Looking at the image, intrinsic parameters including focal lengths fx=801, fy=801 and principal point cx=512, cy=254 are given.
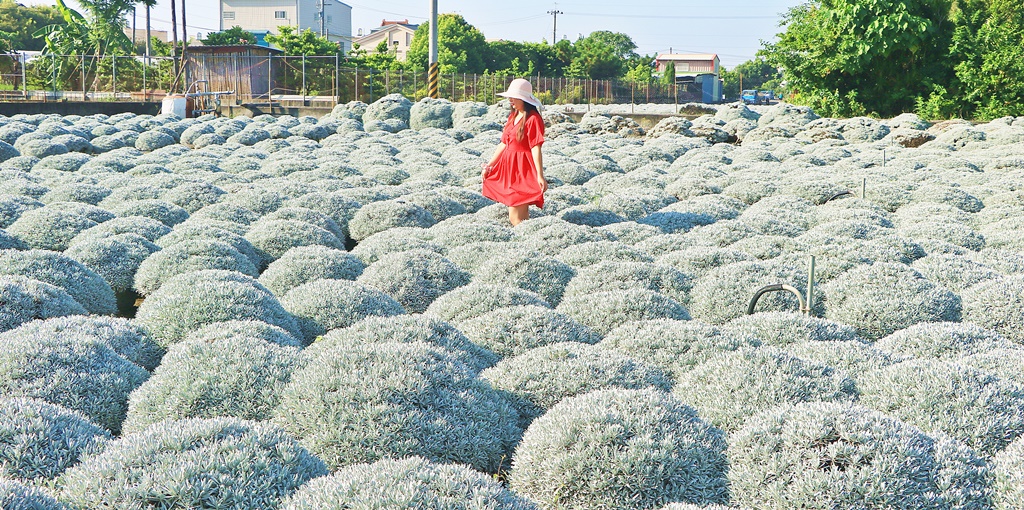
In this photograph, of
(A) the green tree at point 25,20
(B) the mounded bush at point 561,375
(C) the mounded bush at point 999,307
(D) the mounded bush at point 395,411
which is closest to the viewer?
(D) the mounded bush at point 395,411

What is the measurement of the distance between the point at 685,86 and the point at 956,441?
71.4 metres

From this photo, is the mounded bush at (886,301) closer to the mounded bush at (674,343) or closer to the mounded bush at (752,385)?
the mounded bush at (674,343)

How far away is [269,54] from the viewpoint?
37750 mm

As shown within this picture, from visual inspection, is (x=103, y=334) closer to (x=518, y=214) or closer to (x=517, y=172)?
(x=517, y=172)

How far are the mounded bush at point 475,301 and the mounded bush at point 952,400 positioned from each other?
8.31 feet

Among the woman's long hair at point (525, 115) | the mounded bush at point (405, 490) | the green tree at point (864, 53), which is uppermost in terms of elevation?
the green tree at point (864, 53)

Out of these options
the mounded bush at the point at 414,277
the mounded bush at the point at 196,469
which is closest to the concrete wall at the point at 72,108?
the mounded bush at the point at 414,277

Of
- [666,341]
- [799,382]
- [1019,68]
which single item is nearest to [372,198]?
[666,341]

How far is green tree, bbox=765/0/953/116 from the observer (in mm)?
25234

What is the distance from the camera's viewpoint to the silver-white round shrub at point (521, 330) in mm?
5391

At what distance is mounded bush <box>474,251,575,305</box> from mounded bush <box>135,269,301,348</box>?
6.13ft

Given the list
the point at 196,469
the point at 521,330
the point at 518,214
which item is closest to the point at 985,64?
the point at 518,214

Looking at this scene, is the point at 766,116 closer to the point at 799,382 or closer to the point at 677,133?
the point at 677,133

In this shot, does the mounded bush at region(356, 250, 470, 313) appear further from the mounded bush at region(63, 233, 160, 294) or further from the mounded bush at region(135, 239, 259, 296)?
the mounded bush at region(63, 233, 160, 294)
